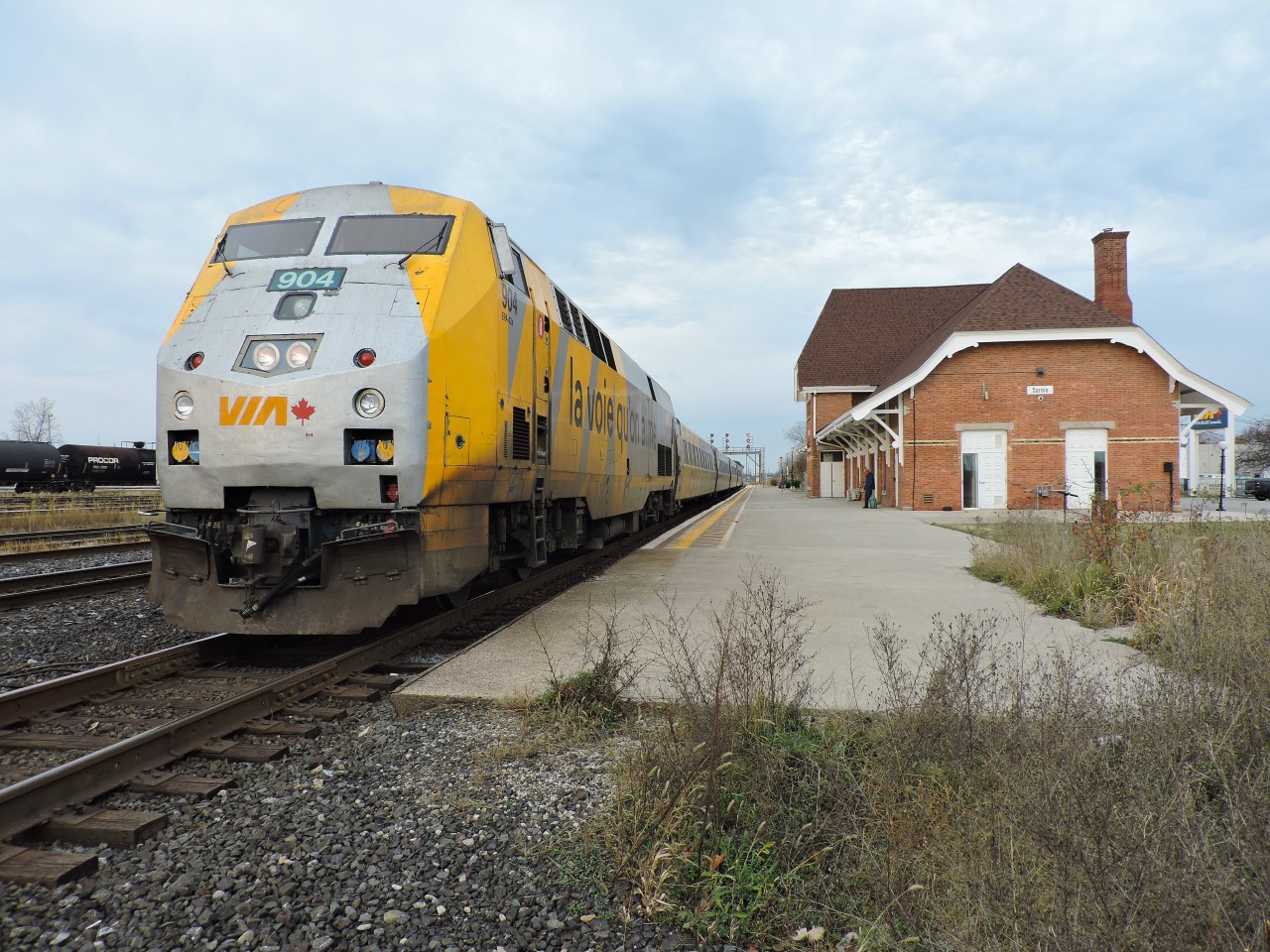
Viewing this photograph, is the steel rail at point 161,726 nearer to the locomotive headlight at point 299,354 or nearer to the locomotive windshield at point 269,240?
the locomotive headlight at point 299,354

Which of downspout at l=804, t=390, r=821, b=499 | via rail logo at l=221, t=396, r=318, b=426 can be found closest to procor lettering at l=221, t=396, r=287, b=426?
via rail logo at l=221, t=396, r=318, b=426

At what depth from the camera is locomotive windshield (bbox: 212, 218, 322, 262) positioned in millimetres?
5711

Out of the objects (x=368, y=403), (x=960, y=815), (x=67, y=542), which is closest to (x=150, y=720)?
(x=368, y=403)

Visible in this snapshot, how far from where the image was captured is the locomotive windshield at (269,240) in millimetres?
5711

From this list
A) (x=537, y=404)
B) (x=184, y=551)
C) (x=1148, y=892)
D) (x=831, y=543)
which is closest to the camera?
(x=1148, y=892)

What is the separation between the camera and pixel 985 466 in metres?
22.0

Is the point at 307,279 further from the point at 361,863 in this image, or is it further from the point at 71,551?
the point at 71,551

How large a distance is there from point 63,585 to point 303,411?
603cm

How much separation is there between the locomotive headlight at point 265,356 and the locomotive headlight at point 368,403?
0.63m

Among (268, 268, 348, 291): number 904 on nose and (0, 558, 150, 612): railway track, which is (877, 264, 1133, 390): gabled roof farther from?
(0, 558, 150, 612): railway track

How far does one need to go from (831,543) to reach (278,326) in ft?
31.8

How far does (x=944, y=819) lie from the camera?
2.64 metres

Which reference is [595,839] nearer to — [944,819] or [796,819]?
[796,819]

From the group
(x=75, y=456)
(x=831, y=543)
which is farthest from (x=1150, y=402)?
(x=75, y=456)
